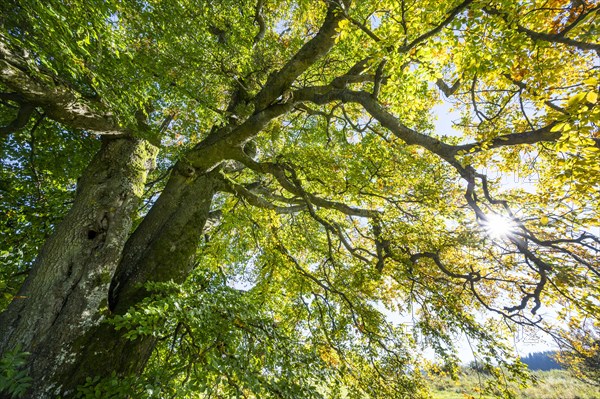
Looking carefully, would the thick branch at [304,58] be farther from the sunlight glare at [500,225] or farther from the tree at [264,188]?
the sunlight glare at [500,225]

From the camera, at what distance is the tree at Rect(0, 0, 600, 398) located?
2736 mm

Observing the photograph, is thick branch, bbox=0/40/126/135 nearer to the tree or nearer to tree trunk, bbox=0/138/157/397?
the tree

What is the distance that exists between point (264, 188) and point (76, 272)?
4437 mm

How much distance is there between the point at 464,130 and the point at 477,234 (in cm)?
266

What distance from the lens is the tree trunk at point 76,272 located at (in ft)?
8.92

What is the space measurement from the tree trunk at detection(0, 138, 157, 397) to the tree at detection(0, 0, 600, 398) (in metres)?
0.02

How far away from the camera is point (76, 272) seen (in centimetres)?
320

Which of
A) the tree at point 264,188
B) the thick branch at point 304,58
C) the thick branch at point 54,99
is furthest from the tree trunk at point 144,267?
the thick branch at point 304,58

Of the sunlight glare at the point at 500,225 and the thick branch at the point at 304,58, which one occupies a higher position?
the thick branch at the point at 304,58

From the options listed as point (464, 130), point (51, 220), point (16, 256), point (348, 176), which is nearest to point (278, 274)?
point (348, 176)

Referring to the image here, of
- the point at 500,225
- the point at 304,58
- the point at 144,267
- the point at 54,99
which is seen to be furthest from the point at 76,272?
the point at 500,225

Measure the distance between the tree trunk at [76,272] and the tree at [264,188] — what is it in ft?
0.07

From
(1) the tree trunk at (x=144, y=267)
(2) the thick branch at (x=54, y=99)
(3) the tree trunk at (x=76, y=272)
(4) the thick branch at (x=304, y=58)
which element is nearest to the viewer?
(2) the thick branch at (x=54, y=99)

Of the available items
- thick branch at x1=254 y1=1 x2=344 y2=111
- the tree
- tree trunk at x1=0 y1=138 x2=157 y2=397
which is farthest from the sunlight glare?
tree trunk at x1=0 y1=138 x2=157 y2=397
